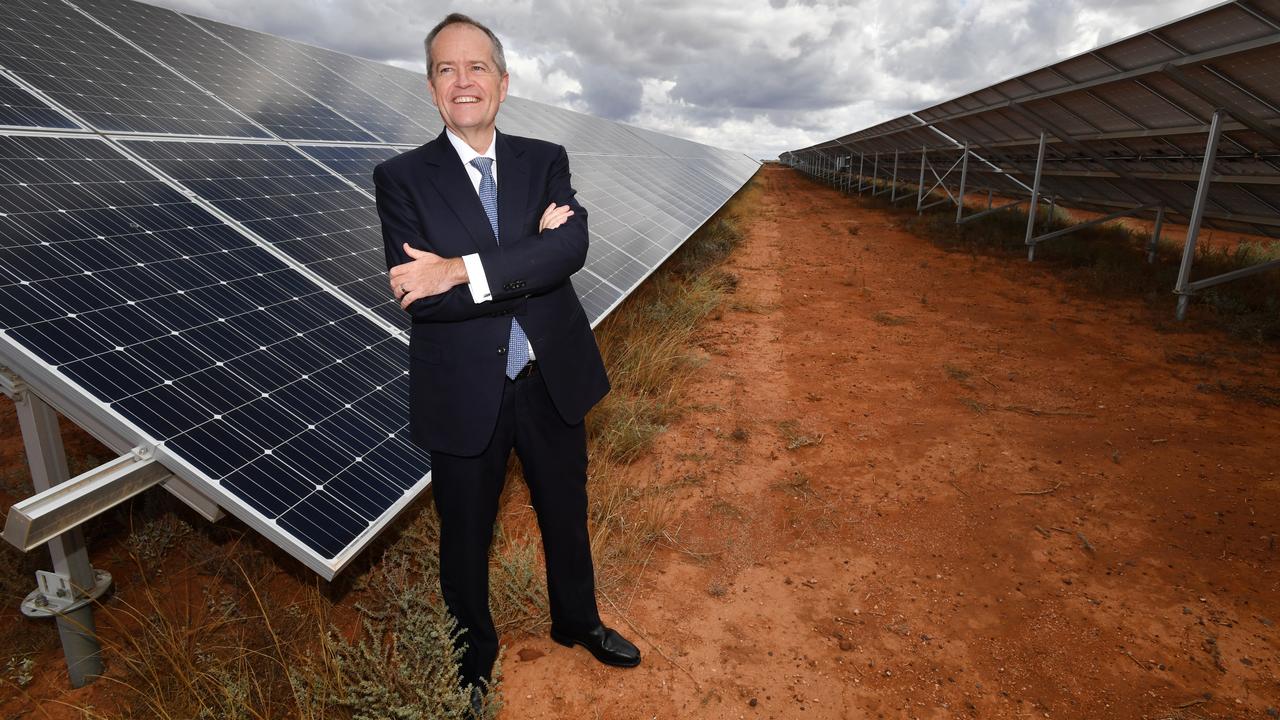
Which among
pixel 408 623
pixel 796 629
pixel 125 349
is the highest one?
pixel 125 349

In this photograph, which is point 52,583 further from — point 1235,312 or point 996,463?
point 1235,312

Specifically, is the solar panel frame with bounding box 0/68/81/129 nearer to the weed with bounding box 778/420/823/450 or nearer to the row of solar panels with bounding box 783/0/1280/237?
the weed with bounding box 778/420/823/450

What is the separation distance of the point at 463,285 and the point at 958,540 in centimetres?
429

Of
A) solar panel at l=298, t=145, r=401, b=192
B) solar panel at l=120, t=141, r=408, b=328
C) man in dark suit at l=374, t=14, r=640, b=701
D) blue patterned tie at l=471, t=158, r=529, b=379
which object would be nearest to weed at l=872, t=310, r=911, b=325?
solar panel at l=298, t=145, r=401, b=192

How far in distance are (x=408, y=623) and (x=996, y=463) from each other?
17.2 ft

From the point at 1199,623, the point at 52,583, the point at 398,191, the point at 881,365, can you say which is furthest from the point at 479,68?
the point at 881,365

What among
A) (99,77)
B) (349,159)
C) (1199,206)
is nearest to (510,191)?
(349,159)

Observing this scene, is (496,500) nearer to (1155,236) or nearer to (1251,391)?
(1251,391)

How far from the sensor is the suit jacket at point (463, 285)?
257 cm

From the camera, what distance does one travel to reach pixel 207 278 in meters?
3.78

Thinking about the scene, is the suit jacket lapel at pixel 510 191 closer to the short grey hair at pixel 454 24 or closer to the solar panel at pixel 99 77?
the short grey hair at pixel 454 24

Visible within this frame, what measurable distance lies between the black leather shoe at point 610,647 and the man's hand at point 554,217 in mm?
2288

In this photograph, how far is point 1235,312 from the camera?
32.6 feet

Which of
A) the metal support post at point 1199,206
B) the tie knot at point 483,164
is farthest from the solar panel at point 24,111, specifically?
the metal support post at point 1199,206
